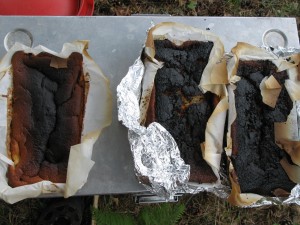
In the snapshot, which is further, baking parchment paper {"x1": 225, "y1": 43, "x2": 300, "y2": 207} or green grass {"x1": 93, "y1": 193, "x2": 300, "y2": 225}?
green grass {"x1": 93, "y1": 193, "x2": 300, "y2": 225}

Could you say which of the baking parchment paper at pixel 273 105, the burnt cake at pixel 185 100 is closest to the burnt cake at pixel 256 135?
the baking parchment paper at pixel 273 105

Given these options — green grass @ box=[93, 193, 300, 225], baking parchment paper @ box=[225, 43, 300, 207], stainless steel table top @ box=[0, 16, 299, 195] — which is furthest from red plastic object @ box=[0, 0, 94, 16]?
green grass @ box=[93, 193, 300, 225]

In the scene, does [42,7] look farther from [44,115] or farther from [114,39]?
[44,115]

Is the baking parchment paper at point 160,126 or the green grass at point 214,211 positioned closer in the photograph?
the baking parchment paper at point 160,126

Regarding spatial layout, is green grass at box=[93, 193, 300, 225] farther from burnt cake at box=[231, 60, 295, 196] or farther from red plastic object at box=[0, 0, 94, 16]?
red plastic object at box=[0, 0, 94, 16]

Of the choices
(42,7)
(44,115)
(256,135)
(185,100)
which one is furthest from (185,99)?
(42,7)

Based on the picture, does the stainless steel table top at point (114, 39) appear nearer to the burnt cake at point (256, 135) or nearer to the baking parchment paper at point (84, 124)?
the baking parchment paper at point (84, 124)
